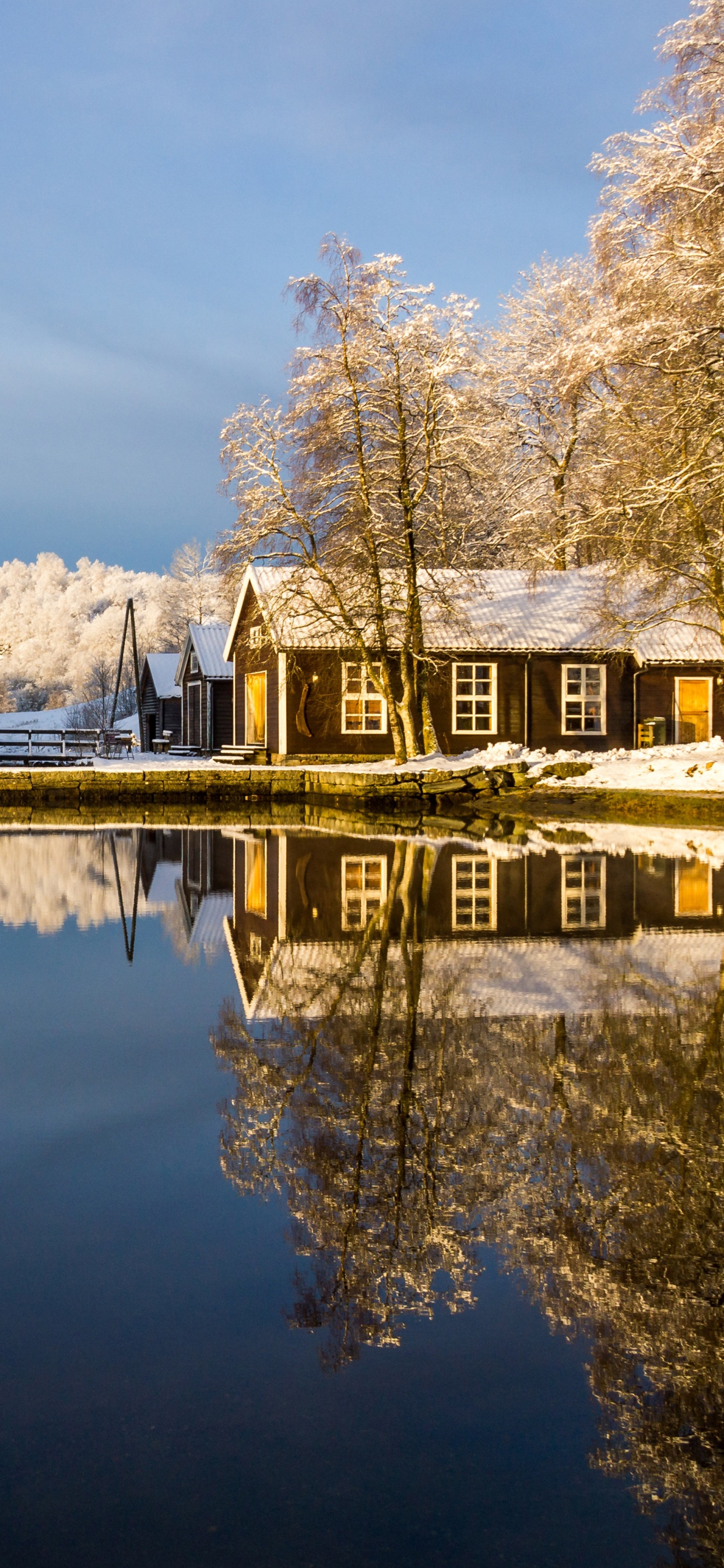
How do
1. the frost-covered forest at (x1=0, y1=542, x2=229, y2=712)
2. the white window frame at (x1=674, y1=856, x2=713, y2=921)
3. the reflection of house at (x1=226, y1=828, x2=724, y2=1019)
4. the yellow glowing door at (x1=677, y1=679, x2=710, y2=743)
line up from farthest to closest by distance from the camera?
the frost-covered forest at (x1=0, y1=542, x2=229, y2=712) < the yellow glowing door at (x1=677, y1=679, x2=710, y2=743) < the white window frame at (x1=674, y1=856, x2=713, y2=921) < the reflection of house at (x1=226, y1=828, x2=724, y2=1019)

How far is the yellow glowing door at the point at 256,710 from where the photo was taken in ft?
119

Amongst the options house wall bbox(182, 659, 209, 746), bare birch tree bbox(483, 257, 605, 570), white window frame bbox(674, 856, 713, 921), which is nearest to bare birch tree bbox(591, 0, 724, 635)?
white window frame bbox(674, 856, 713, 921)

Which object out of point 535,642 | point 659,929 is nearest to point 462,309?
point 535,642

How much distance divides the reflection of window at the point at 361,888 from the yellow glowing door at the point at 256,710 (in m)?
21.6

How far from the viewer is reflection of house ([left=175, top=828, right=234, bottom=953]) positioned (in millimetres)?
9305

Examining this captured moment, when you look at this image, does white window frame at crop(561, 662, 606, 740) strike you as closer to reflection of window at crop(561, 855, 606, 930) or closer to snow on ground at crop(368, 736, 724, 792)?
snow on ground at crop(368, 736, 724, 792)

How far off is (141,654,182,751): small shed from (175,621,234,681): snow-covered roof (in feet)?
17.2

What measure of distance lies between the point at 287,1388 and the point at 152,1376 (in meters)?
0.33

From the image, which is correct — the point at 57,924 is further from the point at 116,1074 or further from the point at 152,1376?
the point at 152,1376

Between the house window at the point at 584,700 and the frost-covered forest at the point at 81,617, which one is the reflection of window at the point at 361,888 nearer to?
the house window at the point at 584,700

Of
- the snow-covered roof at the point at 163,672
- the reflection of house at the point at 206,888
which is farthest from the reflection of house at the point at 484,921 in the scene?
the snow-covered roof at the point at 163,672

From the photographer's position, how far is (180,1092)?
5.17 m

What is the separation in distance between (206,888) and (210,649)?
3531 centimetres

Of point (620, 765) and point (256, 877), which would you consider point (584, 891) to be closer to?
point (256, 877)
